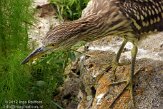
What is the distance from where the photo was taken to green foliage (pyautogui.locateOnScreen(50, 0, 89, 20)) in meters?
5.86

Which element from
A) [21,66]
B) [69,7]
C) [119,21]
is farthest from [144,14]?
[69,7]

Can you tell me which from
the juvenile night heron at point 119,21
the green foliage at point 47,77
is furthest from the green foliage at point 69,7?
the juvenile night heron at point 119,21

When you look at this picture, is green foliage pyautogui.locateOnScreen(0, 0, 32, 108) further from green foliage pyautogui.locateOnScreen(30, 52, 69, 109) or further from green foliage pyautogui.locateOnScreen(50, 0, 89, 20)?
green foliage pyautogui.locateOnScreen(50, 0, 89, 20)

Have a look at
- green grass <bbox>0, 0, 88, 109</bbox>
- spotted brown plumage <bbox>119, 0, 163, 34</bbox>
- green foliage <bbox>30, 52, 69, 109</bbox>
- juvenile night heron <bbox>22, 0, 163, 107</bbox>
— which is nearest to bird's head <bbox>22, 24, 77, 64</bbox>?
juvenile night heron <bbox>22, 0, 163, 107</bbox>

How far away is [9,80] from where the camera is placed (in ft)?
14.7

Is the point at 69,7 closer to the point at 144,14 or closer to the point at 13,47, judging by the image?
the point at 13,47

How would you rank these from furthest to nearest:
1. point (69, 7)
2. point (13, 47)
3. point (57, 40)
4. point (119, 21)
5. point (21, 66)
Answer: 1. point (69, 7)
2. point (13, 47)
3. point (21, 66)
4. point (119, 21)
5. point (57, 40)

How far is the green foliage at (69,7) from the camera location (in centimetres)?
586

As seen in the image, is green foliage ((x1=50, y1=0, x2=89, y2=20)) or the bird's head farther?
green foliage ((x1=50, y1=0, x2=89, y2=20))

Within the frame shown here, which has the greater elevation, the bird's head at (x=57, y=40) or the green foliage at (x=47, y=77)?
the bird's head at (x=57, y=40)

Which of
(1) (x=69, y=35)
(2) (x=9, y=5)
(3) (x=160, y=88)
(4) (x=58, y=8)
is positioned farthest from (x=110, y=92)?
(4) (x=58, y=8)

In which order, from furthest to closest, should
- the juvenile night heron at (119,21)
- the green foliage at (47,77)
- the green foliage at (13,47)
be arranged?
the green foliage at (47,77), the green foliage at (13,47), the juvenile night heron at (119,21)

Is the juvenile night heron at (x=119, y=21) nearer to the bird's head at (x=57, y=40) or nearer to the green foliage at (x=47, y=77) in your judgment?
the bird's head at (x=57, y=40)

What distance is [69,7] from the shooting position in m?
5.94
